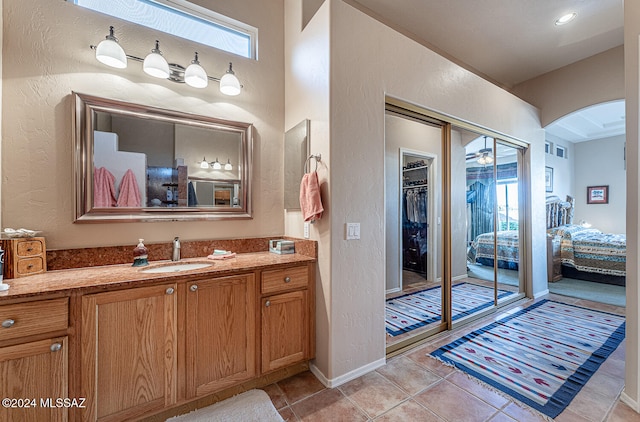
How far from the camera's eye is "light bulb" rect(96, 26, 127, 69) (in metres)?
1.76

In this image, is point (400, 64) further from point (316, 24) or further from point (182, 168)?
point (182, 168)

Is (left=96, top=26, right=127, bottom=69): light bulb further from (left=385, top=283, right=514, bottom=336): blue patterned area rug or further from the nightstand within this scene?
the nightstand

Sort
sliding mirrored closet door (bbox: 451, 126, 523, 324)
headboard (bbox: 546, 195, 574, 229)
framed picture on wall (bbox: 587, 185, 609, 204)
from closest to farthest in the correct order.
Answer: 1. sliding mirrored closet door (bbox: 451, 126, 523, 324)
2. headboard (bbox: 546, 195, 574, 229)
3. framed picture on wall (bbox: 587, 185, 609, 204)

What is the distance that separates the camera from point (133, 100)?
196cm

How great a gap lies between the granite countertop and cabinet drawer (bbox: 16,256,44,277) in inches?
1.6

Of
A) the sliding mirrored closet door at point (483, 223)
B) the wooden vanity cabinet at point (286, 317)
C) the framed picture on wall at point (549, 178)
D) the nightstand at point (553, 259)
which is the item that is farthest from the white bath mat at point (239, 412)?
the framed picture on wall at point (549, 178)

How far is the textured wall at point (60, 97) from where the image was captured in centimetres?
165

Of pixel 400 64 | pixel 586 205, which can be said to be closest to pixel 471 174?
pixel 400 64

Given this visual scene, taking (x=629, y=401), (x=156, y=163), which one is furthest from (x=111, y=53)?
(x=629, y=401)

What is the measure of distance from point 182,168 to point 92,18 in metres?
1.16

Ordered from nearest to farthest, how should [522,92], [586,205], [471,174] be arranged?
[471,174]
[522,92]
[586,205]

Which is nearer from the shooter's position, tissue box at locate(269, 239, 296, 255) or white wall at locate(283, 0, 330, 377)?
white wall at locate(283, 0, 330, 377)

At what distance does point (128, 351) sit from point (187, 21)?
8.34 feet

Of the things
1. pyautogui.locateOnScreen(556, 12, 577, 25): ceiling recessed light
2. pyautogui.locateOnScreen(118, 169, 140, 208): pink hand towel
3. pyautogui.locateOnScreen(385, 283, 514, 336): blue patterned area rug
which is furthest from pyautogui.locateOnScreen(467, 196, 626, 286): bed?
pyautogui.locateOnScreen(118, 169, 140, 208): pink hand towel
